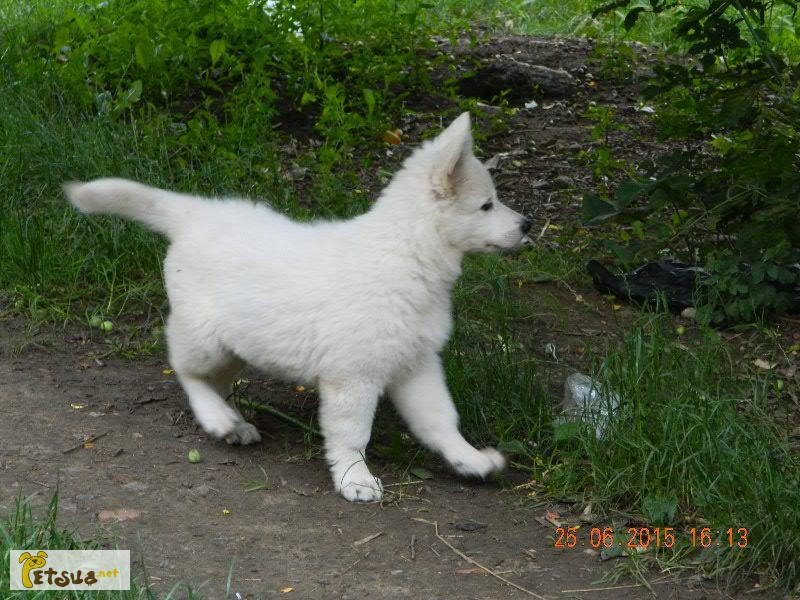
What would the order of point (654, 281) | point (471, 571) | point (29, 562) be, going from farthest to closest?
point (654, 281) → point (471, 571) → point (29, 562)

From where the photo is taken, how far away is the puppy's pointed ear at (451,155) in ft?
12.6

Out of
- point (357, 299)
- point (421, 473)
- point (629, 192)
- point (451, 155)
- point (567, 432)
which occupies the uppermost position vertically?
point (451, 155)

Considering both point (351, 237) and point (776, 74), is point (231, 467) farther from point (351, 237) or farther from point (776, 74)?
point (776, 74)

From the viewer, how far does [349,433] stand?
3881mm

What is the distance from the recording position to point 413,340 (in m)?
3.87

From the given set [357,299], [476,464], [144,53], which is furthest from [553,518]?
[144,53]

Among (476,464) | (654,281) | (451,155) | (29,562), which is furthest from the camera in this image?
(654,281)

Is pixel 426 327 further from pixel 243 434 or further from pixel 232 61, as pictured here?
pixel 232 61

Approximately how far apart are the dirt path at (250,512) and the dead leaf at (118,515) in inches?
0.4

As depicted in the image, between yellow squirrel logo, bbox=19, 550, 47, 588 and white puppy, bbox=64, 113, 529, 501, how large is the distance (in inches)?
48.0

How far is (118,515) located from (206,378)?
89 centimetres

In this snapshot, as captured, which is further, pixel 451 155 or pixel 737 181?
pixel 737 181

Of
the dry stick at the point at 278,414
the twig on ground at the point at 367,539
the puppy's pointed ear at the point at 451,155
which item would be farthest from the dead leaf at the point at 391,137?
the twig on ground at the point at 367,539
